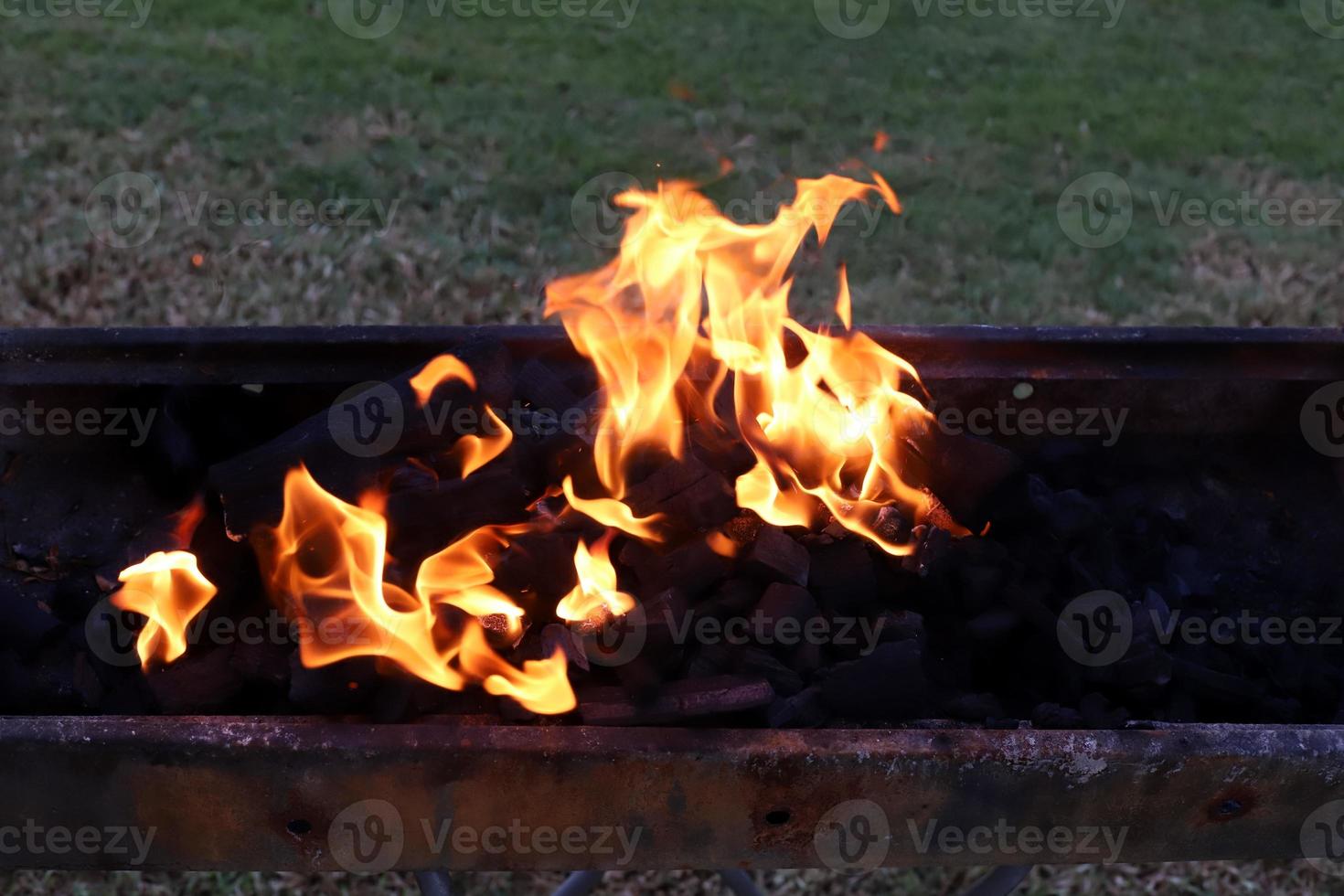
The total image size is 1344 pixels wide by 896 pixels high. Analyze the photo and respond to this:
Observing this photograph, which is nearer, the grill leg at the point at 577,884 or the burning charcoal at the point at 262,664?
the burning charcoal at the point at 262,664

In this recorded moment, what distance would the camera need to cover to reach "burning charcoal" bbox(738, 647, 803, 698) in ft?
8.43

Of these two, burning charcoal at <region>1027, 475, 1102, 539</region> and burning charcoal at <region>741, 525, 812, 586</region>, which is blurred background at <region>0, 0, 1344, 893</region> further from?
burning charcoal at <region>741, 525, 812, 586</region>

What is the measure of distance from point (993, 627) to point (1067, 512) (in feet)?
1.48

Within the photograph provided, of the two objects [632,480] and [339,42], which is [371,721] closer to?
[632,480]

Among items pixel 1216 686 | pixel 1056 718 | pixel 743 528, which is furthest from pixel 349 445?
pixel 1216 686

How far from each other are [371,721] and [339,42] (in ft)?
21.4

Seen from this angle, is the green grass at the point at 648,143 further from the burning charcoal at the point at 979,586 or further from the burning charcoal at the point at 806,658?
the burning charcoal at the point at 806,658

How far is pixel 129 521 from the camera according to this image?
3.20 meters

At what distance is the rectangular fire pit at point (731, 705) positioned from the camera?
224 cm

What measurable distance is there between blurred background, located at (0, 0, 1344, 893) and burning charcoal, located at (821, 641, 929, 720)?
3.46 meters

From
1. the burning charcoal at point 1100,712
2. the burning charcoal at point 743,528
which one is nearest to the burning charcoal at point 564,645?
the burning charcoal at point 743,528

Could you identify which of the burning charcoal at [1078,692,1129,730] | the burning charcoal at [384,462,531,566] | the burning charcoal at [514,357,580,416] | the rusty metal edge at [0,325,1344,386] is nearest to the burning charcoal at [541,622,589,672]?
the burning charcoal at [384,462,531,566]

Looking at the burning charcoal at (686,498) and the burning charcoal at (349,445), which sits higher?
the burning charcoal at (349,445)

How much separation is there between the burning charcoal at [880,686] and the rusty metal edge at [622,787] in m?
0.25
